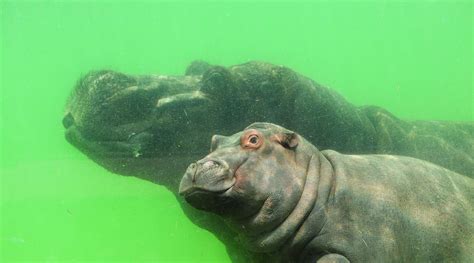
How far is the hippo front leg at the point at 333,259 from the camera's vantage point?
3.88m

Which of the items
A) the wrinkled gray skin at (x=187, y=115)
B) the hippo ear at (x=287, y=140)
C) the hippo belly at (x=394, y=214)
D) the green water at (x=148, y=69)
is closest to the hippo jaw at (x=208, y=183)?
the hippo ear at (x=287, y=140)

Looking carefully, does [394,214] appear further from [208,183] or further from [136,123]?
[136,123]

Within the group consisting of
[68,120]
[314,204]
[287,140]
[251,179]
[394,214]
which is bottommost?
[68,120]

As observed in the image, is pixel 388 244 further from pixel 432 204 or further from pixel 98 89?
pixel 98 89

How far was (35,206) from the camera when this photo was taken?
2634cm

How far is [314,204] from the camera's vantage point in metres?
4.10

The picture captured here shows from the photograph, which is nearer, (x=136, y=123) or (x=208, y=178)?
(x=208, y=178)

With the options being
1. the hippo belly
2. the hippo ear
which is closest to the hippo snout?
the hippo ear

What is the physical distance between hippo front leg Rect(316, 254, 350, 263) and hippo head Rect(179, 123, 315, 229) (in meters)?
0.43

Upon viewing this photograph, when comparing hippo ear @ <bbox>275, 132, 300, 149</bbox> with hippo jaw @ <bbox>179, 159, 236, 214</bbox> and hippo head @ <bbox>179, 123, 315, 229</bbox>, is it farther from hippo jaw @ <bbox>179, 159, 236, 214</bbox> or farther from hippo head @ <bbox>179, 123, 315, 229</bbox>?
hippo jaw @ <bbox>179, 159, 236, 214</bbox>

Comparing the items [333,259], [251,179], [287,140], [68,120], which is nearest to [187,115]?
[68,120]

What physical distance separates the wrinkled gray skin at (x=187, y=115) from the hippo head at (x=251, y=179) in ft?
6.22

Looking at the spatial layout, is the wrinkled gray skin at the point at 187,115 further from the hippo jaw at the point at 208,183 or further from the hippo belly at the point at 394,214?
the hippo jaw at the point at 208,183

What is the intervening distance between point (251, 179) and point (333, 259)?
861 mm
